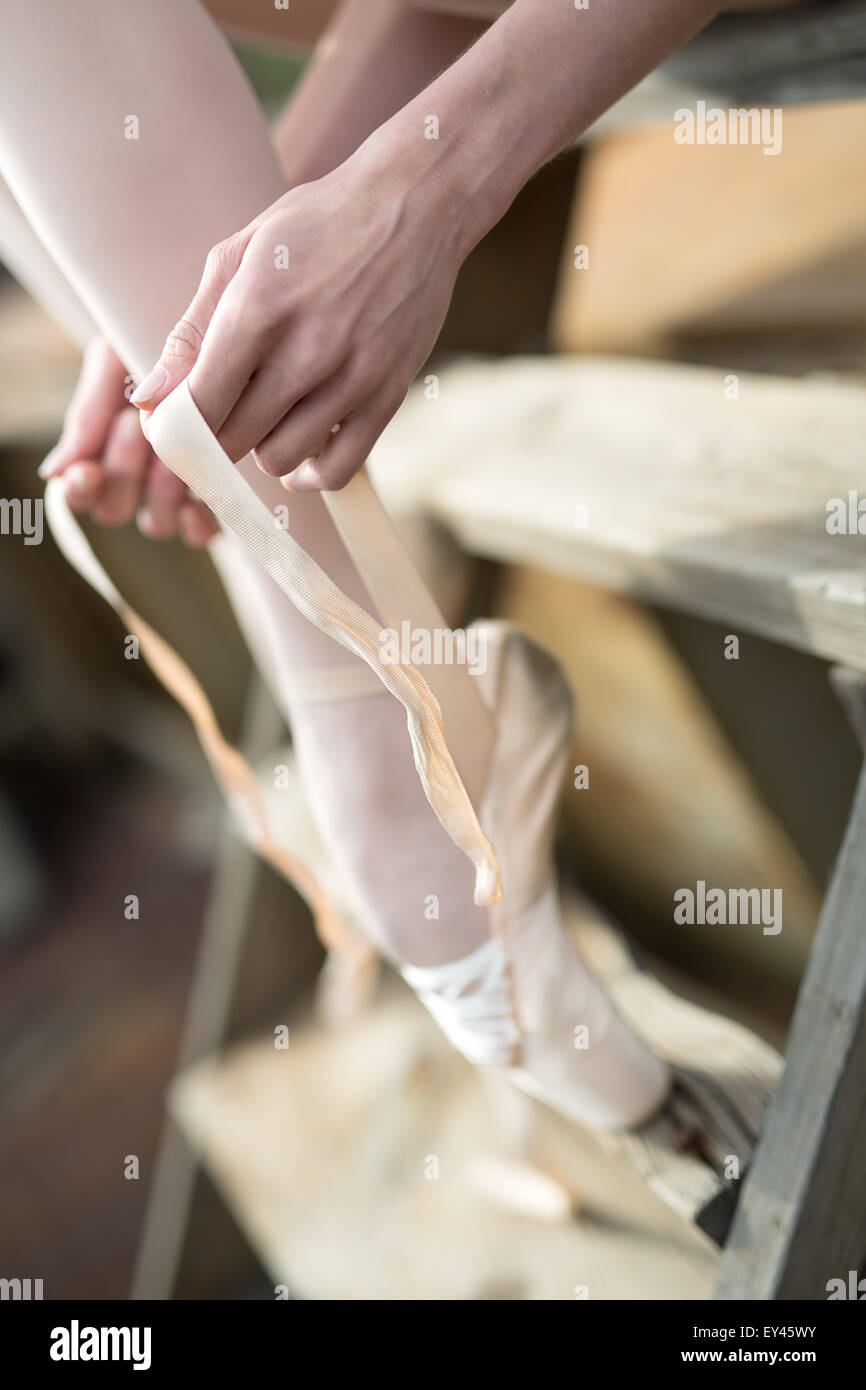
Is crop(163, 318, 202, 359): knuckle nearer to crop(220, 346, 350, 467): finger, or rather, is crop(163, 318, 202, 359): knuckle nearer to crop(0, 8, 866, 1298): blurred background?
crop(220, 346, 350, 467): finger

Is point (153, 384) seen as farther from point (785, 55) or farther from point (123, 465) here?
point (785, 55)

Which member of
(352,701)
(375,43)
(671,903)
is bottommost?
(671,903)

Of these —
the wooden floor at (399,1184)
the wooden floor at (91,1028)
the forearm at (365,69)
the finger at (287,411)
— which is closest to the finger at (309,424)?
the finger at (287,411)

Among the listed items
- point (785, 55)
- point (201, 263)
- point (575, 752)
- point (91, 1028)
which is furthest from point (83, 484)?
point (91, 1028)

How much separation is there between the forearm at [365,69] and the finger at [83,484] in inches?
8.5

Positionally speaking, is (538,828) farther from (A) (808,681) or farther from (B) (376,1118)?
(B) (376,1118)

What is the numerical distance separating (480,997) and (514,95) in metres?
0.36

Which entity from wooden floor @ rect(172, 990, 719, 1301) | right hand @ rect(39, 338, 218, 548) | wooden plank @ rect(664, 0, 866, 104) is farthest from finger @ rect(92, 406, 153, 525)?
wooden floor @ rect(172, 990, 719, 1301)

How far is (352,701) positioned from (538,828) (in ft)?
0.35

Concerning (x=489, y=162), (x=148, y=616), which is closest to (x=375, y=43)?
(x=489, y=162)

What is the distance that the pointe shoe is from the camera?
465mm

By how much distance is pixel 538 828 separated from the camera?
0.47 metres

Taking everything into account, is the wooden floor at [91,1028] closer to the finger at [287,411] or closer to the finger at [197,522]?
the finger at [197,522]

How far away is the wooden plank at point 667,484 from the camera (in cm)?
42
